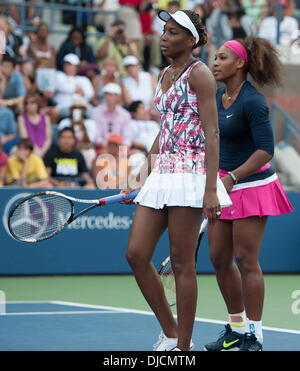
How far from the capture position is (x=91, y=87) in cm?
1433

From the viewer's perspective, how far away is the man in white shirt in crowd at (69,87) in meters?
13.7

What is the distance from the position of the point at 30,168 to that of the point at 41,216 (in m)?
5.62

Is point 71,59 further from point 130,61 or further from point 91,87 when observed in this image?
point 130,61

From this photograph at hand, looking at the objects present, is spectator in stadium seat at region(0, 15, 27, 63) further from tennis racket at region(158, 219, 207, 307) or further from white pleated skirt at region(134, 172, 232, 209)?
white pleated skirt at region(134, 172, 232, 209)

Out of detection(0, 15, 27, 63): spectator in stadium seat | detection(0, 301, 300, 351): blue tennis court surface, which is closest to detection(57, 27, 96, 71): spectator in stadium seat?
detection(0, 15, 27, 63): spectator in stadium seat

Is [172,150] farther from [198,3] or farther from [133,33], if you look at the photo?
[198,3]

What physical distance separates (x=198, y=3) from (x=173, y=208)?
1166 cm

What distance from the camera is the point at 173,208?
5.63m

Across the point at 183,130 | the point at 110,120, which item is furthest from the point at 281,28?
the point at 183,130

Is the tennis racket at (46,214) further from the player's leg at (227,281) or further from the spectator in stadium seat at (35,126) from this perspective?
the spectator in stadium seat at (35,126)

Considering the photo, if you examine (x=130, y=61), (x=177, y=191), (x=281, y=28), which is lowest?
(x=177, y=191)

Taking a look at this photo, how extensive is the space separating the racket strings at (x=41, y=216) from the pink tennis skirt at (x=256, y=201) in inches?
41.3
